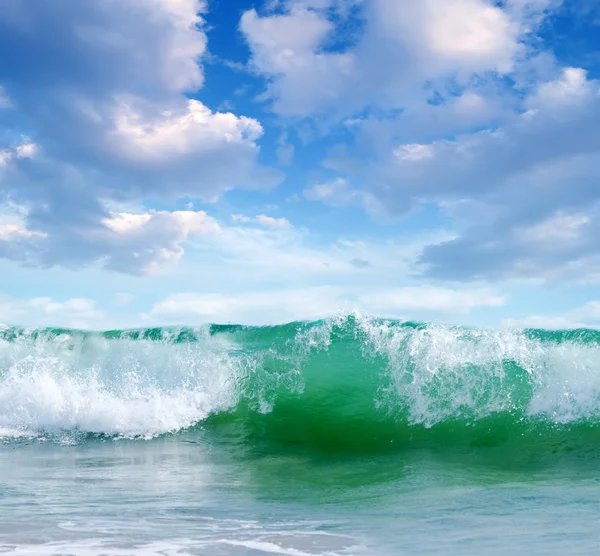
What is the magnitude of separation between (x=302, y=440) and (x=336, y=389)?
184 cm

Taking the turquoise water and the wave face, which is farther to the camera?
the wave face

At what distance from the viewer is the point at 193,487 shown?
24.2 feet

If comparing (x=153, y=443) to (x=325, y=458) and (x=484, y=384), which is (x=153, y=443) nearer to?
(x=325, y=458)

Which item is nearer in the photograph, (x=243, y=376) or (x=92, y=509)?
(x=92, y=509)

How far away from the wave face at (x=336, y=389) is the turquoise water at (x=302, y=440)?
0.12 ft

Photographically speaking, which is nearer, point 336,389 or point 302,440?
point 302,440

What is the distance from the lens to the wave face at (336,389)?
10.9 metres

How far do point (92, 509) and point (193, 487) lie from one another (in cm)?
152

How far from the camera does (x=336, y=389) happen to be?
1245 cm

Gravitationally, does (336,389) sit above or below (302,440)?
above

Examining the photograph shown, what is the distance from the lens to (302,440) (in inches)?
427

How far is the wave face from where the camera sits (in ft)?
35.8

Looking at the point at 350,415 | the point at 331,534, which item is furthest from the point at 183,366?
the point at 331,534

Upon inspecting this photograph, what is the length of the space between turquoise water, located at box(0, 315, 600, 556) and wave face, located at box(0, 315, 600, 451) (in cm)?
4
